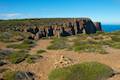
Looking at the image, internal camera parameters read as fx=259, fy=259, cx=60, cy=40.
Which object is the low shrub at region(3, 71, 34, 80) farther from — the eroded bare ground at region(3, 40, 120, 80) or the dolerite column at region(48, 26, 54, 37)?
the dolerite column at region(48, 26, 54, 37)

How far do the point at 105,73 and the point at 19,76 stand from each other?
491 cm

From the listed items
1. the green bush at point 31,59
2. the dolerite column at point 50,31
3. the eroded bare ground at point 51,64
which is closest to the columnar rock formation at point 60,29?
the dolerite column at point 50,31

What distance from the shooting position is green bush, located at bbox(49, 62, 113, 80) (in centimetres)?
1281

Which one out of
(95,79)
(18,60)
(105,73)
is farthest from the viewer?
(18,60)

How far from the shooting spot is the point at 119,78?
14242mm

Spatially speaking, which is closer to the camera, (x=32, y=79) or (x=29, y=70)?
(x=32, y=79)

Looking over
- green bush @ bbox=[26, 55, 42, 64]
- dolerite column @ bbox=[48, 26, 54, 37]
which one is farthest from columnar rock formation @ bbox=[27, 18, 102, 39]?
green bush @ bbox=[26, 55, 42, 64]

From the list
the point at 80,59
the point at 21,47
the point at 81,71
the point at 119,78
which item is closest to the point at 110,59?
the point at 80,59

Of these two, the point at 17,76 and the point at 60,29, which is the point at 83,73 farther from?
the point at 60,29

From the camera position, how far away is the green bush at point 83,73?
12.8 meters

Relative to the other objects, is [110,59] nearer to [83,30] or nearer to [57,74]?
[57,74]

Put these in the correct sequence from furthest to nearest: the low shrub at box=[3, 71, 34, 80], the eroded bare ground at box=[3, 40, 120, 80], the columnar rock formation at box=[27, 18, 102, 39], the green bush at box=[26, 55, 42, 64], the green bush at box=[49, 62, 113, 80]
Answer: the columnar rock formation at box=[27, 18, 102, 39] < the green bush at box=[26, 55, 42, 64] < the eroded bare ground at box=[3, 40, 120, 80] < the low shrub at box=[3, 71, 34, 80] < the green bush at box=[49, 62, 113, 80]

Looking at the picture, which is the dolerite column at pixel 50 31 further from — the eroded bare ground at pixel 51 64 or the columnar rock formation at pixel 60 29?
the eroded bare ground at pixel 51 64

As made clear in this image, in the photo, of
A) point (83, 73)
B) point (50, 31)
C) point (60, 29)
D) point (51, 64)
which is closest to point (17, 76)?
point (83, 73)
